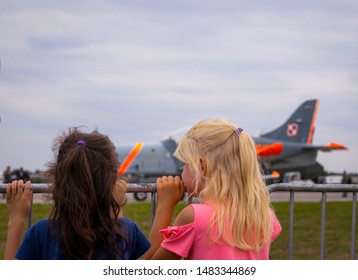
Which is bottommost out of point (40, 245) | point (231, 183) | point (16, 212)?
point (40, 245)

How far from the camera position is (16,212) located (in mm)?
2891

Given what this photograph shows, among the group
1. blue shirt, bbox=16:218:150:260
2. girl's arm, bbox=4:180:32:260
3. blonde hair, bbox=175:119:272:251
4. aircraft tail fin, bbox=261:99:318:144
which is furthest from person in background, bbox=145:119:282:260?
aircraft tail fin, bbox=261:99:318:144

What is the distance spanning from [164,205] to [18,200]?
641 millimetres

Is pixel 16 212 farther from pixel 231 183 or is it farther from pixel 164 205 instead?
pixel 231 183

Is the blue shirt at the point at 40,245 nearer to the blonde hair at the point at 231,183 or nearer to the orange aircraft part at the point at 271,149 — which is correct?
the blonde hair at the point at 231,183

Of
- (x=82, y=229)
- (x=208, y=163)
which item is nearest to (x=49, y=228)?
(x=82, y=229)

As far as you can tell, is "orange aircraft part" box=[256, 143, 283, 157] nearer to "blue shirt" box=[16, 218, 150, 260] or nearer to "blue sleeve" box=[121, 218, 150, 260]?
Answer: "blue sleeve" box=[121, 218, 150, 260]

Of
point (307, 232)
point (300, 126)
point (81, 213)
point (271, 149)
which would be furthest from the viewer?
point (300, 126)

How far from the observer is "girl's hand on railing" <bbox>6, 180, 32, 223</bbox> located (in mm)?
2891

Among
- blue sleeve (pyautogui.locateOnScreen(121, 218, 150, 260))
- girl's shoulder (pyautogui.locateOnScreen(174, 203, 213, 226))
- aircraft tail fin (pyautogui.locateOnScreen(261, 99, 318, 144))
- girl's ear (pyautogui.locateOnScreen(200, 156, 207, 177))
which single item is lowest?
blue sleeve (pyautogui.locateOnScreen(121, 218, 150, 260))

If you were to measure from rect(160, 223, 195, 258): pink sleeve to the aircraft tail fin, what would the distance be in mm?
47523

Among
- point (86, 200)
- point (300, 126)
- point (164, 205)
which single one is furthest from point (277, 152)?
point (86, 200)

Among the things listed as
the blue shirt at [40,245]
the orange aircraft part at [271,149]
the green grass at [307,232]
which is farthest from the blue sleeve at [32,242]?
the orange aircraft part at [271,149]
